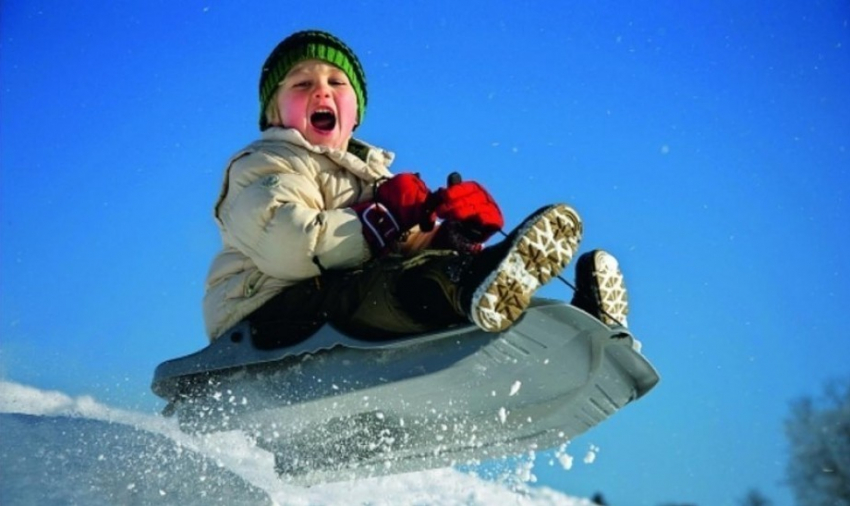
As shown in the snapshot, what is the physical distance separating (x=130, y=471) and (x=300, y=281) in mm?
1661

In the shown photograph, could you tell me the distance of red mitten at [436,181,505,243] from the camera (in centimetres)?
474

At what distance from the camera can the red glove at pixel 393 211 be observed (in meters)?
4.93

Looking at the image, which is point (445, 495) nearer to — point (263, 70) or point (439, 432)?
point (439, 432)

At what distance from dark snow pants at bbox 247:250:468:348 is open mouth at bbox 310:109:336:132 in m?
1.06

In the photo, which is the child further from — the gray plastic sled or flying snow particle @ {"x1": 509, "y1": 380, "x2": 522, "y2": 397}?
flying snow particle @ {"x1": 509, "y1": 380, "x2": 522, "y2": 397}

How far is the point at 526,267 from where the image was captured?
441 centimetres

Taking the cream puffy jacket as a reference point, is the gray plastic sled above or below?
below

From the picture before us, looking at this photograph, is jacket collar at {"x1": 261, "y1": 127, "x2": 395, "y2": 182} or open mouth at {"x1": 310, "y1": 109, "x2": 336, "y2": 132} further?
open mouth at {"x1": 310, "y1": 109, "x2": 336, "y2": 132}

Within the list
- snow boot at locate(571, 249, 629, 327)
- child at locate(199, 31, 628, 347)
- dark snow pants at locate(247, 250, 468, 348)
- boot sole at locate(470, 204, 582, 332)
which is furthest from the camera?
snow boot at locate(571, 249, 629, 327)

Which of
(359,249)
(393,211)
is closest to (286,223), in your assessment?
(359,249)

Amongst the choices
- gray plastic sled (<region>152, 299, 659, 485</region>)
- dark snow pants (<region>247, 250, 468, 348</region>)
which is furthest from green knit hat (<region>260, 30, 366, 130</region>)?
gray plastic sled (<region>152, 299, 659, 485</region>)

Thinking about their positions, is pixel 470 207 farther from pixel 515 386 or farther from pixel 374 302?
pixel 515 386

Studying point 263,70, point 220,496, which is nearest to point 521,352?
point 220,496

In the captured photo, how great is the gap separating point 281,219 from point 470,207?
953mm
